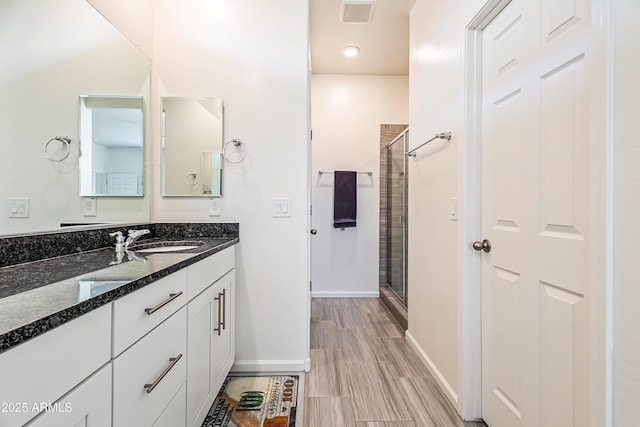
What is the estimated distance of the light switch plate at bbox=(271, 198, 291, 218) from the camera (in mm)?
1975

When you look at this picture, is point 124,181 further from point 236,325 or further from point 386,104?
point 386,104

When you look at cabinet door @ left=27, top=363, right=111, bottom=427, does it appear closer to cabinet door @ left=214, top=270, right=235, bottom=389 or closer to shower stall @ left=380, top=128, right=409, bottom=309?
cabinet door @ left=214, top=270, right=235, bottom=389

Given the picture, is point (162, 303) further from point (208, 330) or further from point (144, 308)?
point (208, 330)

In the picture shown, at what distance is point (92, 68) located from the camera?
1.47 meters

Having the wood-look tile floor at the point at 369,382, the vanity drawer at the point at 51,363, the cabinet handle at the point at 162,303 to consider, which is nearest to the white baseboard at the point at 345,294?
the wood-look tile floor at the point at 369,382

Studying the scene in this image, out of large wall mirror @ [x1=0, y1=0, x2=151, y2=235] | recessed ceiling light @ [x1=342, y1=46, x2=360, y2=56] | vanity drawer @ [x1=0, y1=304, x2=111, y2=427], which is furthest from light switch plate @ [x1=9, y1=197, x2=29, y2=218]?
recessed ceiling light @ [x1=342, y1=46, x2=360, y2=56]

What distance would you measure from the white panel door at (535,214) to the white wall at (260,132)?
3.54 ft

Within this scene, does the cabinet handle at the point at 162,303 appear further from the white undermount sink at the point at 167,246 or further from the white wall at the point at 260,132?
the white wall at the point at 260,132

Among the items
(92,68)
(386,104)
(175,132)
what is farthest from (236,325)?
(386,104)

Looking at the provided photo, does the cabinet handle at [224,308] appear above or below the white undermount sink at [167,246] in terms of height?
below

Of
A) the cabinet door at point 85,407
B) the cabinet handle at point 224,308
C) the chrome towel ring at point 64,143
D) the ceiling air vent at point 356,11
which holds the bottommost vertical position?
the cabinet handle at point 224,308

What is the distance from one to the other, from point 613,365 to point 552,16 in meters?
1.13

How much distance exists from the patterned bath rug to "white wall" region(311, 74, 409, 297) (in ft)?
6.00

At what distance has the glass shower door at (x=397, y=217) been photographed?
3.07 metres
